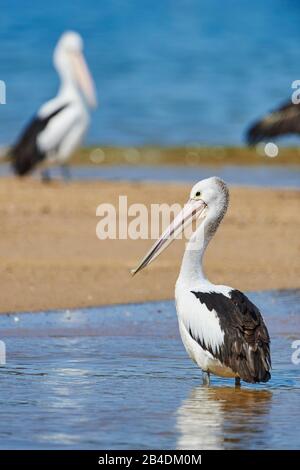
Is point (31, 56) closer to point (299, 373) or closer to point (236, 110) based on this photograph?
point (236, 110)

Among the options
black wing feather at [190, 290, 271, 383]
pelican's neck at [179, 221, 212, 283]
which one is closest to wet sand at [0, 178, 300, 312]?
pelican's neck at [179, 221, 212, 283]

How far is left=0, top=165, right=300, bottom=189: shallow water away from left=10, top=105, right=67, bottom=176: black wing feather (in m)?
0.69

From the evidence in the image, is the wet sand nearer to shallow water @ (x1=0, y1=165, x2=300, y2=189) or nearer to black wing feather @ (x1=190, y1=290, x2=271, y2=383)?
shallow water @ (x1=0, y1=165, x2=300, y2=189)

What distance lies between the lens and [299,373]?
7.04m

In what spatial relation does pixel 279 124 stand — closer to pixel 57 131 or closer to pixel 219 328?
pixel 57 131

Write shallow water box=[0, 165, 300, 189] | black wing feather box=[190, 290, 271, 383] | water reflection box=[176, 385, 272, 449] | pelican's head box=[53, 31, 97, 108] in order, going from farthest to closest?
pelican's head box=[53, 31, 97, 108], shallow water box=[0, 165, 300, 189], black wing feather box=[190, 290, 271, 383], water reflection box=[176, 385, 272, 449]

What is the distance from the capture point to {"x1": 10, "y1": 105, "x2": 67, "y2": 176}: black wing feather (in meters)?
15.6

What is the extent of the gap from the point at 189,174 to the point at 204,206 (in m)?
9.78

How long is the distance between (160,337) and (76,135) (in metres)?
8.38

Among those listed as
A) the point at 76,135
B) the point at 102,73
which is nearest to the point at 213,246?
the point at 76,135

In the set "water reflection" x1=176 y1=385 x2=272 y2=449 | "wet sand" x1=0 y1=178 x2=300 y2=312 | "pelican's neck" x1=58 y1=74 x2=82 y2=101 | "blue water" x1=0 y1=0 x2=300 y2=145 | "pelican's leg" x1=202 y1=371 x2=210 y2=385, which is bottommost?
"blue water" x1=0 y1=0 x2=300 y2=145

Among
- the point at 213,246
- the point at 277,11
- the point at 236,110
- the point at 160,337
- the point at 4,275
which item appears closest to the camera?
the point at 160,337

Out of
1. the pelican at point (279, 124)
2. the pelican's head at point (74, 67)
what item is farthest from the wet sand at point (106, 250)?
the pelican's head at point (74, 67)

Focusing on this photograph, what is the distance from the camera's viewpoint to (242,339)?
655 cm
